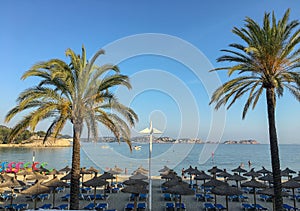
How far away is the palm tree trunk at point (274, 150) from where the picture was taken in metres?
10.8

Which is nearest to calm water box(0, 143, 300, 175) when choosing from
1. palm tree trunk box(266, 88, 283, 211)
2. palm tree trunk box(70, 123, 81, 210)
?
palm tree trunk box(70, 123, 81, 210)

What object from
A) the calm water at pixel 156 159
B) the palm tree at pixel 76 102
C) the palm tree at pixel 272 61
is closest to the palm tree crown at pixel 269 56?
the palm tree at pixel 272 61

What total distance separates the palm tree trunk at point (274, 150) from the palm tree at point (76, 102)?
22.4 feet

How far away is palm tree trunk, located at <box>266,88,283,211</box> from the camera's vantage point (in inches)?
427

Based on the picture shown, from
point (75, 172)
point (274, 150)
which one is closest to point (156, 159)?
point (75, 172)

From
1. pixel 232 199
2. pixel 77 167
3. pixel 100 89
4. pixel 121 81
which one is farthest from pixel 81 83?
pixel 232 199

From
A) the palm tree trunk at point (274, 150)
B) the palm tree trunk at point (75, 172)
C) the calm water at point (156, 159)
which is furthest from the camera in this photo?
the calm water at point (156, 159)

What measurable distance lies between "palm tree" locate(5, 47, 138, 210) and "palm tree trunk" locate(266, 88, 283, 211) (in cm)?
682

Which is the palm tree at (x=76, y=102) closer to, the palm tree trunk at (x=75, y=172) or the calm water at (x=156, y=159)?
the palm tree trunk at (x=75, y=172)

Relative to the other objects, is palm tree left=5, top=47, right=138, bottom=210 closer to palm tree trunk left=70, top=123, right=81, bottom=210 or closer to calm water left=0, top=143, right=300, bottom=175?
palm tree trunk left=70, top=123, right=81, bottom=210

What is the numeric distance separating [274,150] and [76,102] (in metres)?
9.76

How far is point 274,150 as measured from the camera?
1113 cm

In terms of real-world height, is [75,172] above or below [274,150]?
below

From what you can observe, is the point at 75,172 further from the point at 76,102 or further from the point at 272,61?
the point at 272,61
